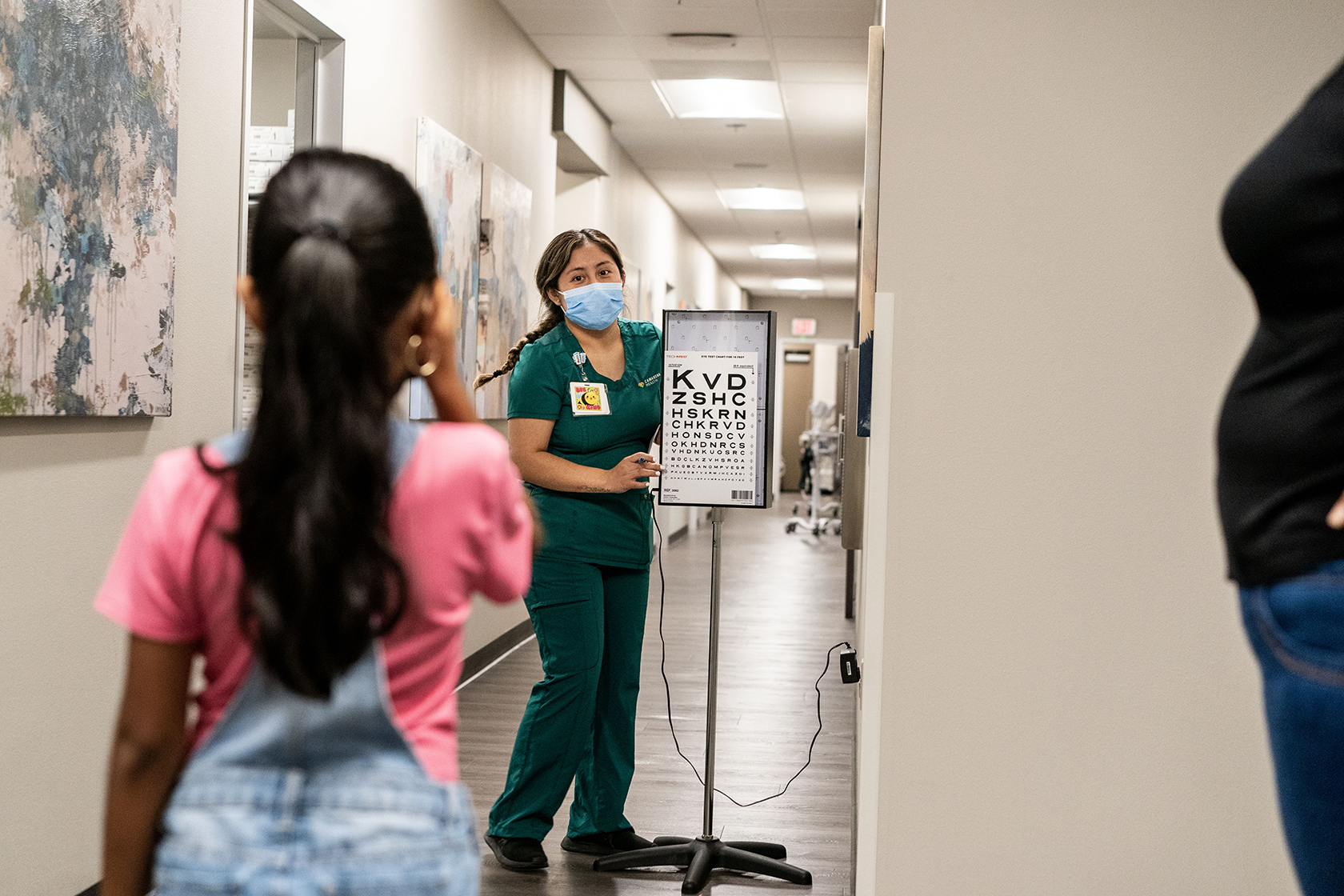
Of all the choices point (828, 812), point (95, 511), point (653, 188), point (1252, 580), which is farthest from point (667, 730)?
point (653, 188)

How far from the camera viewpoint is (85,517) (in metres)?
2.67

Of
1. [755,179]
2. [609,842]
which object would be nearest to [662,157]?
[755,179]

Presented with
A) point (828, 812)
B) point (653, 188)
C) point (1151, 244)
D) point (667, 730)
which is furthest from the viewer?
point (653, 188)

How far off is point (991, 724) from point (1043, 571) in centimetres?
26

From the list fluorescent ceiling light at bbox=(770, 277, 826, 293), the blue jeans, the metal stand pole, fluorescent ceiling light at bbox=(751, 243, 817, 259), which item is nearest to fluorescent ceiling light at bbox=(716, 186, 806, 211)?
fluorescent ceiling light at bbox=(751, 243, 817, 259)

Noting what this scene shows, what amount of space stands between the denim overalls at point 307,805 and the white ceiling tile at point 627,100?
21.6 ft

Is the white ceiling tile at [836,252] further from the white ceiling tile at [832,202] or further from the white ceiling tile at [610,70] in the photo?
the white ceiling tile at [610,70]

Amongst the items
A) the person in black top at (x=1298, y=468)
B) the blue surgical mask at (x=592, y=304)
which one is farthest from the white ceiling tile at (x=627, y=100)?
the person in black top at (x=1298, y=468)

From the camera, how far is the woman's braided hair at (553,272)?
298 centimetres

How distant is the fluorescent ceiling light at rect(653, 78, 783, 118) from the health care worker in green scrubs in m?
4.40

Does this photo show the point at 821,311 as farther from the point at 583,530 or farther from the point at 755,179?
the point at 583,530

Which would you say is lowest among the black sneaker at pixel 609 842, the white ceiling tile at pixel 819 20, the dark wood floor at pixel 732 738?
the dark wood floor at pixel 732 738

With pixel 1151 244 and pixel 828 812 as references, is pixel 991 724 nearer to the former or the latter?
pixel 1151 244

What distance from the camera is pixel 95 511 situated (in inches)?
107
